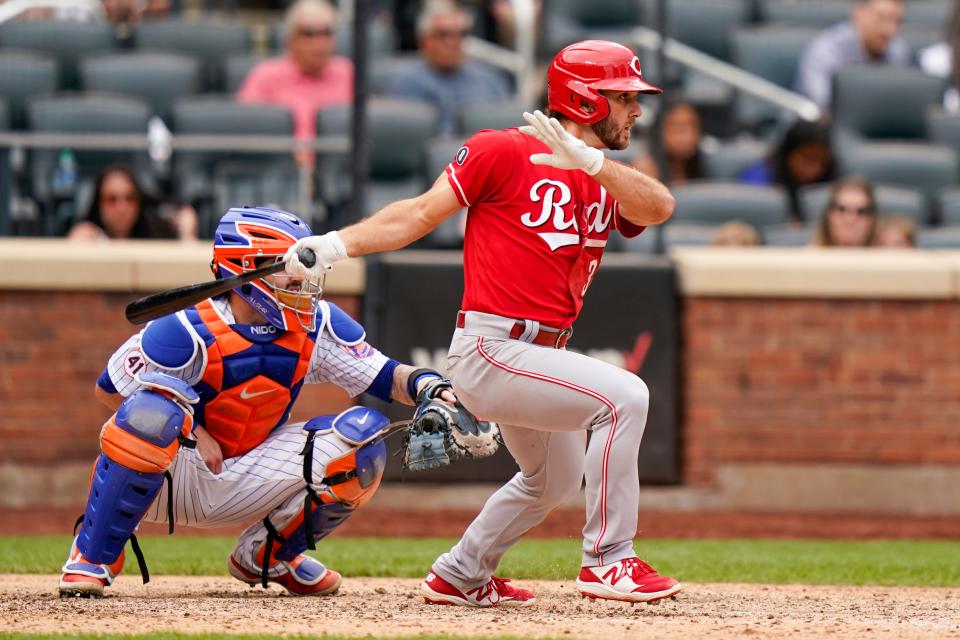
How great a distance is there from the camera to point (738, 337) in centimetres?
919

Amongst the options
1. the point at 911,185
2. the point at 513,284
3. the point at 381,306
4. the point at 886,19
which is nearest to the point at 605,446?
the point at 513,284

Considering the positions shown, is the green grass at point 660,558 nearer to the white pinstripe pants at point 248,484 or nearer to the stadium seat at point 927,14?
the white pinstripe pants at point 248,484

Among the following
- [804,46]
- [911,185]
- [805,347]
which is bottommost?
[805,347]

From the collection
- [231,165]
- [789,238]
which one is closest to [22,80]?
[231,165]

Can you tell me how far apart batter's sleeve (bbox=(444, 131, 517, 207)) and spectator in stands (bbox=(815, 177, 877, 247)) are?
16.4ft

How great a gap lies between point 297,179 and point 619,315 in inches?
80.3

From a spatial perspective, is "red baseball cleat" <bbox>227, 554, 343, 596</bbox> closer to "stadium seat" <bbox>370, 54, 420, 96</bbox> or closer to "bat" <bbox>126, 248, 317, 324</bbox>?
"bat" <bbox>126, 248, 317, 324</bbox>

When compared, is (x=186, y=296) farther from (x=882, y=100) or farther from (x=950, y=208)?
(x=882, y=100)

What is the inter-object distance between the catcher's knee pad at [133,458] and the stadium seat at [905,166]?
688cm

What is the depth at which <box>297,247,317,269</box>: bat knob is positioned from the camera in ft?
15.3

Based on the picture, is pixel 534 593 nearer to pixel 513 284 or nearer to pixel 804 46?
pixel 513 284

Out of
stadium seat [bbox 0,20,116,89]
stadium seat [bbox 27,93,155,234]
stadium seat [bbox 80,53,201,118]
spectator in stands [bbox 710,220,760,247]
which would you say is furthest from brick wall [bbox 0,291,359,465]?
spectator in stands [bbox 710,220,760,247]

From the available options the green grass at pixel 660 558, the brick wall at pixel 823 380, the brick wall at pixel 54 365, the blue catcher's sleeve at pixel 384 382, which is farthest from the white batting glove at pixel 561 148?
the brick wall at pixel 823 380

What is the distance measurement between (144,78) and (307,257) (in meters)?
6.15
